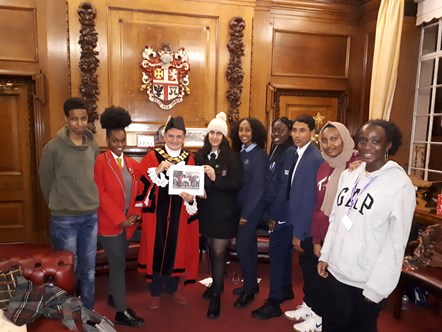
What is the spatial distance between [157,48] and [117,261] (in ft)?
10.2

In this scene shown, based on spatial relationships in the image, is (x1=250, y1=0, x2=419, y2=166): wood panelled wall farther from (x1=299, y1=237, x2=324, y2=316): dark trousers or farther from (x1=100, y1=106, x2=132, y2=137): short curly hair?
(x1=299, y1=237, x2=324, y2=316): dark trousers

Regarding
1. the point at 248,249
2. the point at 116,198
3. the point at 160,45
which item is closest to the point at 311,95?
the point at 160,45

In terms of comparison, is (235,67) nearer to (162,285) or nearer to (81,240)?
(162,285)

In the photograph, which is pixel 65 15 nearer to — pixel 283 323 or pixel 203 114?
pixel 203 114

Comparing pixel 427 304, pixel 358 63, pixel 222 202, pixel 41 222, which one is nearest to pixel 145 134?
pixel 41 222

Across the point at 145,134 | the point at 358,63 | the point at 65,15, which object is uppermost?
the point at 65,15

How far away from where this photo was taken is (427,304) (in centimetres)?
338

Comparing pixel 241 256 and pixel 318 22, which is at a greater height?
pixel 318 22

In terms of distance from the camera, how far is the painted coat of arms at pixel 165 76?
15.4 feet

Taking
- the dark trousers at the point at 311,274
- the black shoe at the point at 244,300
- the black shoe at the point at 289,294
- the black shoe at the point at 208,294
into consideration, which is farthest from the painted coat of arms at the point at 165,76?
the dark trousers at the point at 311,274

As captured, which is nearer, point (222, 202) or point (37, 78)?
point (222, 202)

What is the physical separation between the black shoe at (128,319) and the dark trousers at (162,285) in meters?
0.30

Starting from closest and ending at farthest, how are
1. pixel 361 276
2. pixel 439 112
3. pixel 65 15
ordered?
pixel 361 276 → pixel 65 15 → pixel 439 112

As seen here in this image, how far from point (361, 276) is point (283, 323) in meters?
1.35
